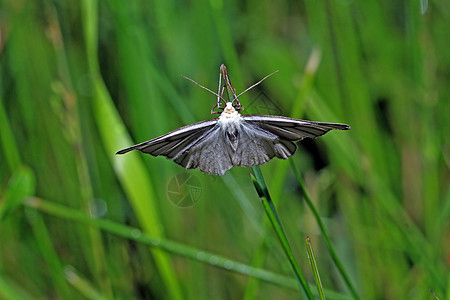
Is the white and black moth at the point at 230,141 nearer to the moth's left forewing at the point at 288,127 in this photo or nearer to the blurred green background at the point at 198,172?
the moth's left forewing at the point at 288,127

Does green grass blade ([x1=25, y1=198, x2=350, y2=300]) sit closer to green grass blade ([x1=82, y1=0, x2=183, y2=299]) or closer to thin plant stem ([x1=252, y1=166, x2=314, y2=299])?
green grass blade ([x1=82, y1=0, x2=183, y2=299])

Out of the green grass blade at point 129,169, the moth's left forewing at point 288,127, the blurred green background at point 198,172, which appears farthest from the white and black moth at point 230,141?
the green grass blade at point 129,169

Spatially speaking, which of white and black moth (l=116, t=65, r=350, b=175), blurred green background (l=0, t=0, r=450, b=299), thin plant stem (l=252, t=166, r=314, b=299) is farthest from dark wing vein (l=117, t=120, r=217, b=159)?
blurred green background (l=0, t=0, r=450, b=299)

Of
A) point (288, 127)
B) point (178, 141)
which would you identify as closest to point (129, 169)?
point (178, 141)

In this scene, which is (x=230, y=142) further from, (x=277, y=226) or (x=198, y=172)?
(x=198, y=172)

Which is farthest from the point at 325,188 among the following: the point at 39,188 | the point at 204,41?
the point at 39,188
